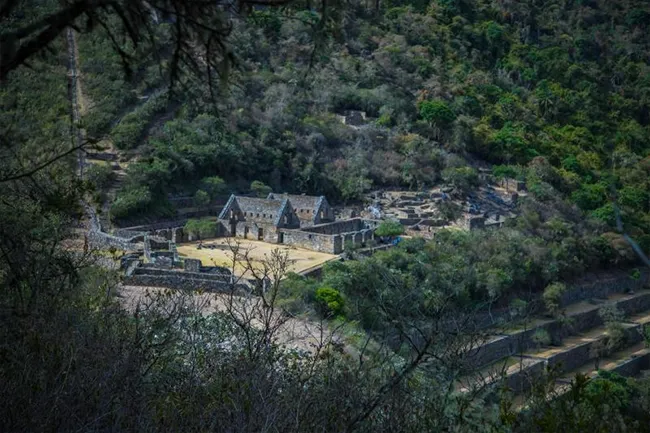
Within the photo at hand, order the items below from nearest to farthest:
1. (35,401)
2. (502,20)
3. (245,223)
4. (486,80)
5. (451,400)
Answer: (35,401) < (451,400) < (245,223) < (486,80) < (502,20)

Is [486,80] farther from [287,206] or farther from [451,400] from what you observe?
[451,400]

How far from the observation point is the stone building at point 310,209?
29844mm

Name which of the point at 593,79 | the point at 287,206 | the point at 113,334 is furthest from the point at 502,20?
the point at 113,334

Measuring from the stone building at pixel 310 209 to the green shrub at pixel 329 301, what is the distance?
318 inches

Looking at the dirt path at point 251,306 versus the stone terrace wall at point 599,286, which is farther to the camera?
the stone terrace wall at point 599,286

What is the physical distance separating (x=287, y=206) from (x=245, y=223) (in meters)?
1.39

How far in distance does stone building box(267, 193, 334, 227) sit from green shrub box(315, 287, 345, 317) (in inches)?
318

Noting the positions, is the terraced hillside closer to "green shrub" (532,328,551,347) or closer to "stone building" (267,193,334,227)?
"green shrub" (532,328,551,347)

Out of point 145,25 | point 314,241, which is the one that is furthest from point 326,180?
point 145,25

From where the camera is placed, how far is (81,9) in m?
4.68

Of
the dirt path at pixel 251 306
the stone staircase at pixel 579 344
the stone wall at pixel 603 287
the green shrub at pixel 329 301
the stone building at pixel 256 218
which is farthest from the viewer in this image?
the stone wall at pixel 603 287

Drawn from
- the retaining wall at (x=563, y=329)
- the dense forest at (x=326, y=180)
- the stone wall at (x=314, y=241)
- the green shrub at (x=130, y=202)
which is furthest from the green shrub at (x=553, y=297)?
the green shrub at (x=130, y=202)

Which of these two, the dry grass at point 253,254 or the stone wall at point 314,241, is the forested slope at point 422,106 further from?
the stone wall at point 314,241

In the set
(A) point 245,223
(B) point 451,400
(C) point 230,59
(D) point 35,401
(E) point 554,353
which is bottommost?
(E) point 554,353
